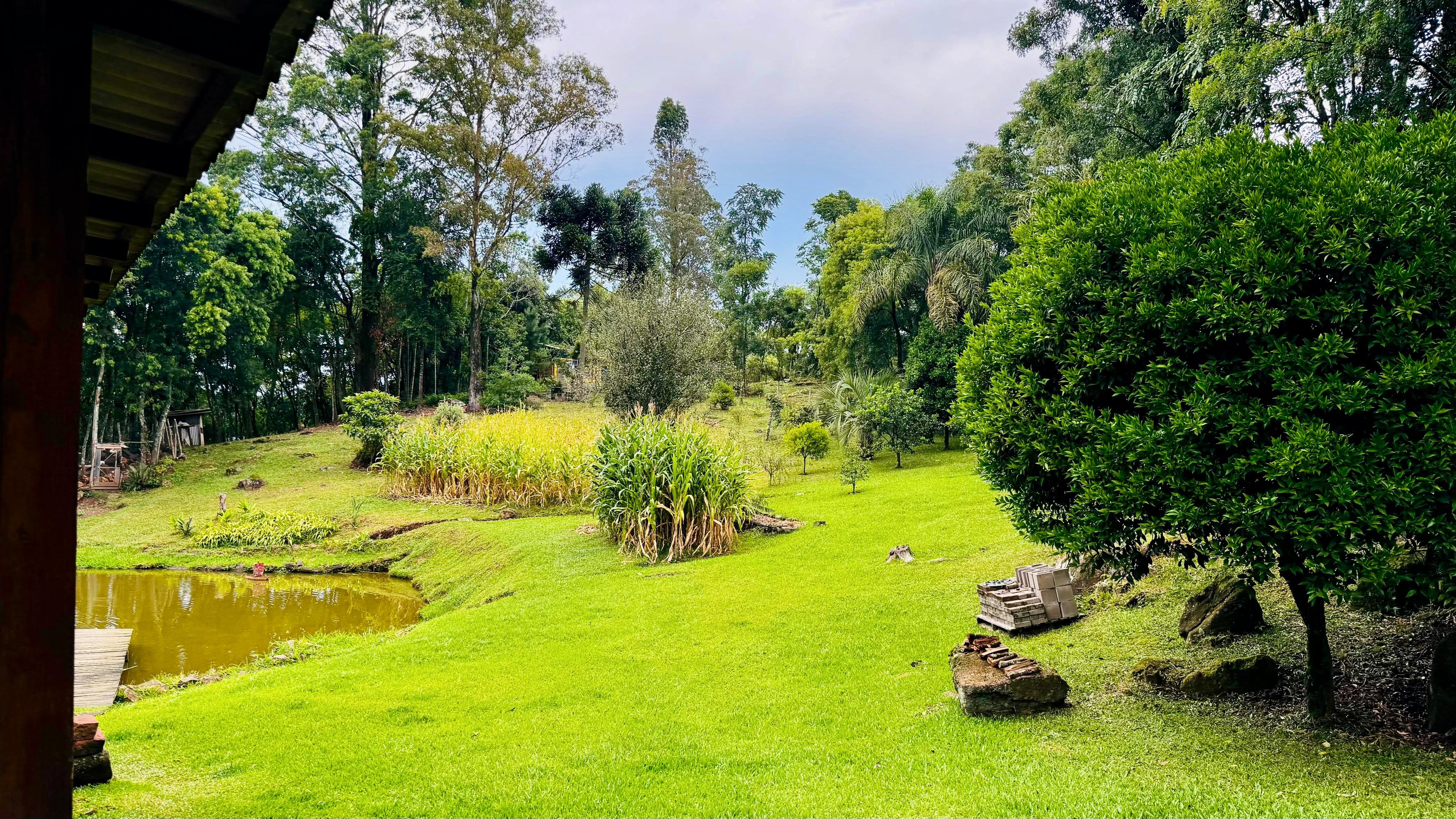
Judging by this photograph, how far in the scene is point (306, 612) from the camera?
33.0 feet

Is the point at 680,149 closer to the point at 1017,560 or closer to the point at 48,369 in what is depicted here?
the point at 1017,560

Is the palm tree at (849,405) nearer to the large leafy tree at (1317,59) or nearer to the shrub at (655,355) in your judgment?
the shrub at (655,355)

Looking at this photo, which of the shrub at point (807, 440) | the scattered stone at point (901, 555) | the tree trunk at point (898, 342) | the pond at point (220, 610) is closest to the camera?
the pond at point (220, 610)

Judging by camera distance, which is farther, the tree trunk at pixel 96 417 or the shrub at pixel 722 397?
the shrub at pixel 722 397

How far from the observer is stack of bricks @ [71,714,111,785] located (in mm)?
3893

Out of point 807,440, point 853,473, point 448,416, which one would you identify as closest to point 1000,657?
point 853,473

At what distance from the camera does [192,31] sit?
2.38 metres

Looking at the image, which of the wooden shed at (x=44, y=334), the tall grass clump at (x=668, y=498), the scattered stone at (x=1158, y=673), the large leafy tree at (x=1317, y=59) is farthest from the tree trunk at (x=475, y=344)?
the wooden shed at (x=44, y=334)

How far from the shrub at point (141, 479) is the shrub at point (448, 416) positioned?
265 inches

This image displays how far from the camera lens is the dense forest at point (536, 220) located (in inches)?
469

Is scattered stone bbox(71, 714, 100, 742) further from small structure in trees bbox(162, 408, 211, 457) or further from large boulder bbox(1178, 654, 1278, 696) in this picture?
small structure in trees bbox(162, 408, 211, 457)

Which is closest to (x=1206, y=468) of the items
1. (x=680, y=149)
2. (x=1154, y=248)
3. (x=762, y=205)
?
(x=1154, y=248)

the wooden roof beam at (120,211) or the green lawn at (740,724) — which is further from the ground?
the wooden roof beam at (120,211)

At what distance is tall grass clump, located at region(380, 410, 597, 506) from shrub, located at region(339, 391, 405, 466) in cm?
222
